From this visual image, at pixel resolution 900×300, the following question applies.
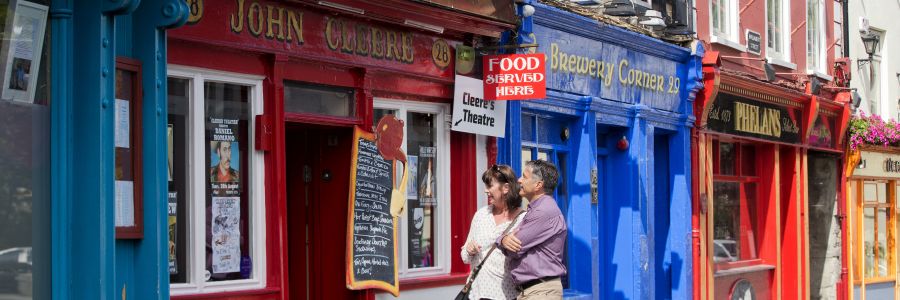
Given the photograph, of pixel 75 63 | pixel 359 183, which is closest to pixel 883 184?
pixel 359 183

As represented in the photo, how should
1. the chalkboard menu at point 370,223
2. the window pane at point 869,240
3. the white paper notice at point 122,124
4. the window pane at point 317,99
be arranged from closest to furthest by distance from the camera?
the white paper notice at point 122,124 < the window pane at point 317,99 < the chalkboard menu at point 370,223 < the window pane at point 869,240

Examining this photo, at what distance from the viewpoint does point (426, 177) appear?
445 inches

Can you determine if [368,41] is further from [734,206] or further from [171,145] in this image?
[734,206]

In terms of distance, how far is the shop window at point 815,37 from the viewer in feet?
70.0

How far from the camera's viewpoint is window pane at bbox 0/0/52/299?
19.3 ft

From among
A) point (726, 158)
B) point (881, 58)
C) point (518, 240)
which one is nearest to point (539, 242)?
point (518, 240)

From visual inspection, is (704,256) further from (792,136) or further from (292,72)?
(292,72)

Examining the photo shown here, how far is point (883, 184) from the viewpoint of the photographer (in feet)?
78.0

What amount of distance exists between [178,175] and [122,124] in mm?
1889

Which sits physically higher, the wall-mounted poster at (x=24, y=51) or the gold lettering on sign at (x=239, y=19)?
the gold lettering on sign at (x=239, y=19)

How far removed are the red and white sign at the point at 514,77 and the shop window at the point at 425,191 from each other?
65 cm

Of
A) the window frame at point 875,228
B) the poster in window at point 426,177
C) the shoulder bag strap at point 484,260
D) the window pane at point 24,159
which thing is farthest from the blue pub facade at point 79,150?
the window frame at point 875,228

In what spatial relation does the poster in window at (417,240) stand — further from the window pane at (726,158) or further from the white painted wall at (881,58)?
the white painted wall at (881,58)

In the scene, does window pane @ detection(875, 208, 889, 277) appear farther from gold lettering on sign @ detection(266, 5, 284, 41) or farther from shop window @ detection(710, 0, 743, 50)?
gold lettering on sign @ detection(266, 5, 284, 41)
